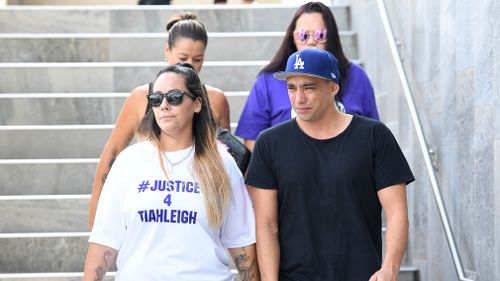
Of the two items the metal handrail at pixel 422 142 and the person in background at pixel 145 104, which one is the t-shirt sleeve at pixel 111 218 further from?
the metal handrail at pixel 422 142

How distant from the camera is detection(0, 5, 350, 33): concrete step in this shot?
388 inches

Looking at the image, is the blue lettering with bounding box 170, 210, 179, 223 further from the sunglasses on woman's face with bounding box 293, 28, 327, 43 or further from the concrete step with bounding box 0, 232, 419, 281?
the concrete step with bounding box 0, 232, 419, 281

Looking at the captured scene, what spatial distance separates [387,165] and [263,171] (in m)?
0.50

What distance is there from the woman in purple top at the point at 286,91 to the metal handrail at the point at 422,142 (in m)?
0.96

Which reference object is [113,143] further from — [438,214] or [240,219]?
[438,214]

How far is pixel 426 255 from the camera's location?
22.9 ft

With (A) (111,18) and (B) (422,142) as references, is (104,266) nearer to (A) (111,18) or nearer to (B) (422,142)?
A: (B) (422,142)

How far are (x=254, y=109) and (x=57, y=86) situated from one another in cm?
372

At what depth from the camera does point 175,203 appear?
430 centimetres

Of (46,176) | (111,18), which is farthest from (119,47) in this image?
(46,176)

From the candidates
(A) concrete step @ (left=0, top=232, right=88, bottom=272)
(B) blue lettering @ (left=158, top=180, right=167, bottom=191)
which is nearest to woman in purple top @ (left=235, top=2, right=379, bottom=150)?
(B) blue lettering @ (left=158, top=180, right=167, bottom=191)

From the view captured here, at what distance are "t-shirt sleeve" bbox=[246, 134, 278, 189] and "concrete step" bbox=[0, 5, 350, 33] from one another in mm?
5355

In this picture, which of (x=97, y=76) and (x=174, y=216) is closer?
(x=174, y=216)

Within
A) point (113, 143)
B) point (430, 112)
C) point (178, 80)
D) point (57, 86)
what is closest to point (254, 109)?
point (113, 143)
